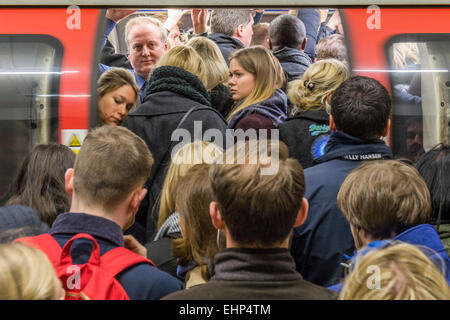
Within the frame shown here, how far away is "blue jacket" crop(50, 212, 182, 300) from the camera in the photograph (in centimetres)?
160

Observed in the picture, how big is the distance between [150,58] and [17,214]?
1.31 m

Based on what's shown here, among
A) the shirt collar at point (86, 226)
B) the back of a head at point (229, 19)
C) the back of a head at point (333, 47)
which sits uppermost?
the back of a head at point (229, 19)

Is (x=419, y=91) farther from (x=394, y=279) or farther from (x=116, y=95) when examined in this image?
(x=394, y=279)

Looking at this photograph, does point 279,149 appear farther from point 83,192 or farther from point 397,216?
point 83,192

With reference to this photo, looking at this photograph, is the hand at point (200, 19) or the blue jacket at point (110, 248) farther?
the hand at point (200, 19)

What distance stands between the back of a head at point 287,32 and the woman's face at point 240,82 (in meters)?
0.37

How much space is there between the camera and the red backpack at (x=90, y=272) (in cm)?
151

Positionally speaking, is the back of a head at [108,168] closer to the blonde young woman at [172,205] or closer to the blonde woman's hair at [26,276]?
the blonde young woman at [172,205]

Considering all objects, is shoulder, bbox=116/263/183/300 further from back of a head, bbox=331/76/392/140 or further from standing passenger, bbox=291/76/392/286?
back of a head, bbox=331/76/392/140

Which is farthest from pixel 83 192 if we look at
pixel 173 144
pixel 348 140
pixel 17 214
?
pixel 348 140

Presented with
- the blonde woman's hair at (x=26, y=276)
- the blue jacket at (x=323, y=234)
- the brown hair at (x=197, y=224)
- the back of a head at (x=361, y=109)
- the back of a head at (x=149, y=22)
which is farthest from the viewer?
the back of a head at (x=149, y=22)

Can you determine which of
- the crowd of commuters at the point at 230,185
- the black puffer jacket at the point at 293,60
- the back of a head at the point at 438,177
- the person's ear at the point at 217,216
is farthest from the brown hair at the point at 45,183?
the back of a head at the point at 438,177

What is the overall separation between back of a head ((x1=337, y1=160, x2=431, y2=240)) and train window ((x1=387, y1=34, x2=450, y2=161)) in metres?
1.06
